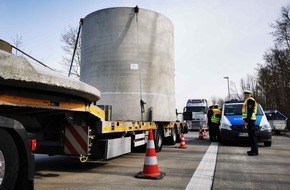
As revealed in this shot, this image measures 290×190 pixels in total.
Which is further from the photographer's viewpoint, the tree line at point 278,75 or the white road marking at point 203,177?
the tree line at point 278,75

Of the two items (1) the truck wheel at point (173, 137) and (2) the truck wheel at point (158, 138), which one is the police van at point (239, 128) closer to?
(1) the truck wheel at point (173, 137)

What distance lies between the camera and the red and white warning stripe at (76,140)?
17.2 feet

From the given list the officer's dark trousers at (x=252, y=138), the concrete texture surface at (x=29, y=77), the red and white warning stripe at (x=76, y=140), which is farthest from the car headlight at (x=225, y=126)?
the concrete texture surface at (x=29, y=77)


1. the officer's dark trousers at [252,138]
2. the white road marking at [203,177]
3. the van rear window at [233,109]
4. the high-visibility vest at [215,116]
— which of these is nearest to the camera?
the white road marking at [203,177]

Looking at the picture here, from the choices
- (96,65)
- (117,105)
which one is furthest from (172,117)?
(96,65)

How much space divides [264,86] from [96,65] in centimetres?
3559

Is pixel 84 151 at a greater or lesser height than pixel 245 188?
greater

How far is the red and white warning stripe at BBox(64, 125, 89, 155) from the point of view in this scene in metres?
5.23

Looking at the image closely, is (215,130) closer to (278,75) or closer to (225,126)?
(225,126)

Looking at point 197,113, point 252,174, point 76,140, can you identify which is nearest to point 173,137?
point 252,174

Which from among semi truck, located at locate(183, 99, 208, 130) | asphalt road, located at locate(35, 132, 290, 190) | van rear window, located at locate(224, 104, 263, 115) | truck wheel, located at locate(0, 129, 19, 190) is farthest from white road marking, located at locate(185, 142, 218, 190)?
semi truck, located at locate(183, 99, 208, 130)

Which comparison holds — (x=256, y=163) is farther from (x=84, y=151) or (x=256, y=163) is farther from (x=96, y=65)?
(x=96, y=65)

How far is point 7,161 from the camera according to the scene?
3098 millimetres

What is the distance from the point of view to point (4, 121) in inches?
120
